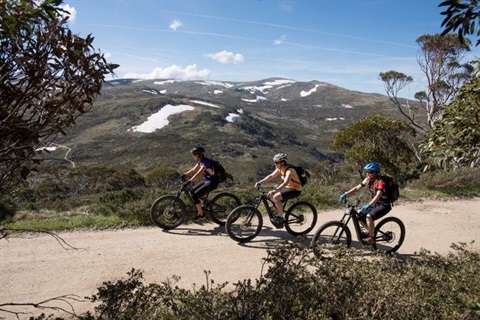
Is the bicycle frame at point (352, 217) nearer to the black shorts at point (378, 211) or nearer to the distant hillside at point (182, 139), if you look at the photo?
the black shorts at point (378, 211)

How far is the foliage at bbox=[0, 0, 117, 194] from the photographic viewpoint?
8.84 feet

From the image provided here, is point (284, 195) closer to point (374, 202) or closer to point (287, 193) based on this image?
point (287, 193)

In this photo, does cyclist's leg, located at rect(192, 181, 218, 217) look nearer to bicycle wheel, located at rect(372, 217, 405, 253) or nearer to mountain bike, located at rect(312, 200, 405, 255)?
mountain bike, located at rect(312, 200, 405, 255)

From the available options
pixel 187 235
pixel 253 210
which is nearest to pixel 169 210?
pixel 187 235

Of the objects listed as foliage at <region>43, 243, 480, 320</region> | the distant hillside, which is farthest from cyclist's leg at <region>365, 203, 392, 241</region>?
the distant hillside

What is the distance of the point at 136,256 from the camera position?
6973 mm

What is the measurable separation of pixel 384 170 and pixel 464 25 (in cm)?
1842

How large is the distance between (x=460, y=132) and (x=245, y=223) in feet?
15.8

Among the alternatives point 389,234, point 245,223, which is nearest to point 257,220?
point 245,223

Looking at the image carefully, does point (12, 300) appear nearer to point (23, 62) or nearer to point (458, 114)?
point (23, 62)

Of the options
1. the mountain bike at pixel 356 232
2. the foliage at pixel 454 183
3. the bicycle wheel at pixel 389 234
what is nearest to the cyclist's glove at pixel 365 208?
the mountain bike at pixel 356 232

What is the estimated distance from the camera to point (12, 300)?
5.38 meters

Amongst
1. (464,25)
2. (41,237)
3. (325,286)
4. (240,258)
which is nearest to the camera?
(464,25)

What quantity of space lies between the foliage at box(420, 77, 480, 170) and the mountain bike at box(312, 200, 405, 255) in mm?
2750
